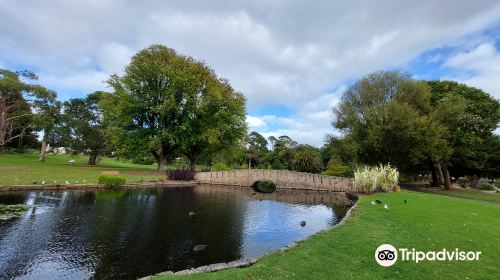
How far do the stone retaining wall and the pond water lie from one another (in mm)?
12761

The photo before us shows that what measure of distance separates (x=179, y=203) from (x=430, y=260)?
1690 cm

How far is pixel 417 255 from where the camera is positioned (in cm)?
772

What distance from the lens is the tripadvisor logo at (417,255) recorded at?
742cm

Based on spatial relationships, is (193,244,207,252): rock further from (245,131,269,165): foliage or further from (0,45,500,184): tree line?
(245,131,269,165): foliage

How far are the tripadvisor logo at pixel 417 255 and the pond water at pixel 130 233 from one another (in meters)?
4.73

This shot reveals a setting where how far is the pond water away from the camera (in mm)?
9164

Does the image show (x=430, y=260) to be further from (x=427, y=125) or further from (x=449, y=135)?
(x=449, y=135)

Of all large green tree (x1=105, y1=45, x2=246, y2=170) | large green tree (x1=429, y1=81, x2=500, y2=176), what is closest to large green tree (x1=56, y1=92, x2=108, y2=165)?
large green tree (x1=105, y1=45, x2=246, y2=170)

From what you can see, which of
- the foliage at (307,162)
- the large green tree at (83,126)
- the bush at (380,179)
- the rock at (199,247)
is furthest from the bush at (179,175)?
the foliage at (307,162)

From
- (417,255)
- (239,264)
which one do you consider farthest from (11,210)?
(417,255)

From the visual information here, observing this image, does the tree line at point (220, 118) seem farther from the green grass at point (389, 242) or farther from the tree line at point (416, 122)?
the green grass at point (389, 242)

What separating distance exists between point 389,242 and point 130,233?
1010cm

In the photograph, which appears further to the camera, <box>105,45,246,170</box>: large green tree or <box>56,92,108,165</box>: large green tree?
→ <box>56,92,108,165</box>: large green tree

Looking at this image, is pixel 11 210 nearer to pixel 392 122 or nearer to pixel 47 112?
pixel 392 122
